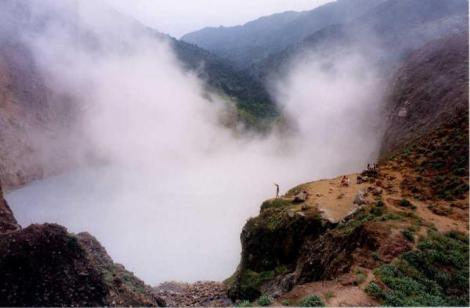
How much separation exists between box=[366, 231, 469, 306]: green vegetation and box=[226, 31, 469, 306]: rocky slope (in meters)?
0.04

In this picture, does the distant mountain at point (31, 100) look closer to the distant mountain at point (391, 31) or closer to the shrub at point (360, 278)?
the shrub at point (360, 278)

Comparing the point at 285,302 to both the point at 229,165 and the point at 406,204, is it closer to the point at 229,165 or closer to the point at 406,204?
the point at 406,204

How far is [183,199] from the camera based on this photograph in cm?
5516

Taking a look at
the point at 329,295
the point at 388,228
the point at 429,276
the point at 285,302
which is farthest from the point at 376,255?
the point at 285,302

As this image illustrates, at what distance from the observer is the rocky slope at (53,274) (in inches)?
571

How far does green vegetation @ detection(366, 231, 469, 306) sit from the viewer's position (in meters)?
11.5

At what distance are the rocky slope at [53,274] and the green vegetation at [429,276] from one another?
1147 centimetres

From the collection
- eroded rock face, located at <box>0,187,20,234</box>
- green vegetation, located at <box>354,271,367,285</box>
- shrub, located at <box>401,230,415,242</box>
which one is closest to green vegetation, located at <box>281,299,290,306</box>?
green vegetation, located at <box>354,271,367,285</box>

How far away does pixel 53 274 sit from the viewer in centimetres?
1554

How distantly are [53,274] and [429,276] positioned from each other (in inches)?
591

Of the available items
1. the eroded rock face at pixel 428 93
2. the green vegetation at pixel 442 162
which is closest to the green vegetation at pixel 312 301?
the green vegetation at pixel 442 162

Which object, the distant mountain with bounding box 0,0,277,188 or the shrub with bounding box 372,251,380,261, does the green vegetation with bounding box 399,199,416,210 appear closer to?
the shrub with bounding box 372,251,380,261

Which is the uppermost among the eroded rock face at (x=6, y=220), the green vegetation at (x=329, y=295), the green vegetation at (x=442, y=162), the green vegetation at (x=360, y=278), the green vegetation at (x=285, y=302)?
the green vegetation at (x=442, y=162)

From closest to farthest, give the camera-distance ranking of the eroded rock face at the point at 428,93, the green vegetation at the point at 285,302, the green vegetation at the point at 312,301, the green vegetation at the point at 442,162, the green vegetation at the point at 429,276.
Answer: the green vegetation at the point at 312,301 < the green vegetation at the point at 429,276 < the green vegetation at the point at 285,302 < the green vegetation at the point at 442,162 < the eroded rock face at the point at 428,93
